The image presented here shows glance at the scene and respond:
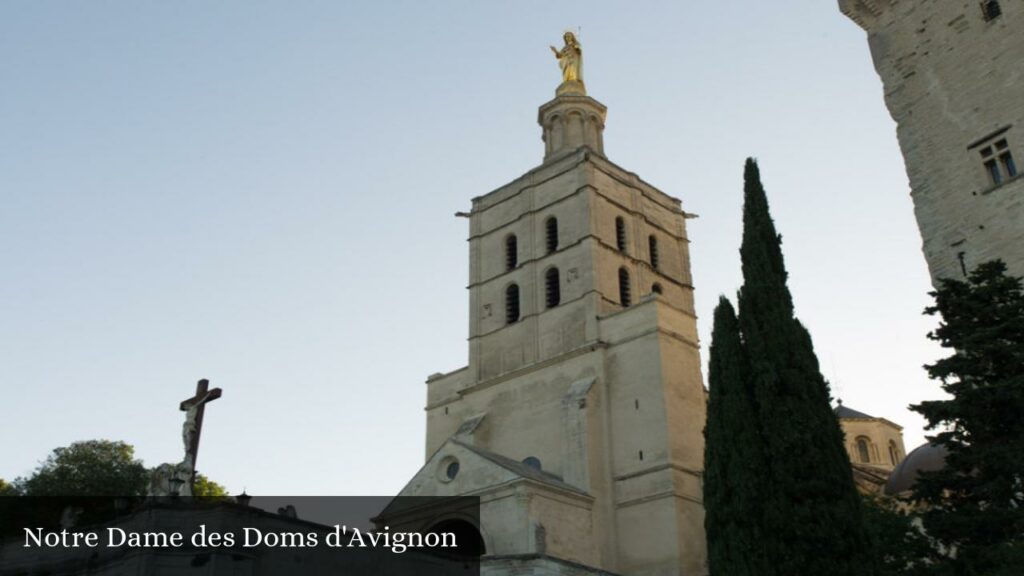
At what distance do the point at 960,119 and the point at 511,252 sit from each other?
18.4 meters

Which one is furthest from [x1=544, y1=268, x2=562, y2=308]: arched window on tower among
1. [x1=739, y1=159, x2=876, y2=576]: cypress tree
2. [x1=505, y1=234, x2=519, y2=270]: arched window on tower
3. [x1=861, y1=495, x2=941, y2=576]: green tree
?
[x1=861, y1=495, x2=941, y2=576]: green tree

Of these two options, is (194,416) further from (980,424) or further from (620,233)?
(620,233)

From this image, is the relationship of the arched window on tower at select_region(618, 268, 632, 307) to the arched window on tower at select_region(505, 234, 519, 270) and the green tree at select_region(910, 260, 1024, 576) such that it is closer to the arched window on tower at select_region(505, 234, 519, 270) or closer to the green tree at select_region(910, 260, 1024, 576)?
the arched window on tower at select_region(505, 234, 519, 270)

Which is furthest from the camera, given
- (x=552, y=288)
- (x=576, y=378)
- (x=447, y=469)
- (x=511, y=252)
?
(x=511, y=252)

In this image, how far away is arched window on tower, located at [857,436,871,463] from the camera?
41.7 metres

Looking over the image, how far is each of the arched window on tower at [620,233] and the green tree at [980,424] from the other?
18.6 meters

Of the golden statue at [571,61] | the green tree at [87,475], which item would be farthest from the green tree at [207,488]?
the golden statue at [571,61]

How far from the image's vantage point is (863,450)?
41.9 metres

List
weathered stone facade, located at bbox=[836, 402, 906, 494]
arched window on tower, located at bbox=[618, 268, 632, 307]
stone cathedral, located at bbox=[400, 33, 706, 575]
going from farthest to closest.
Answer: weathered stone facade, located at bbox=[836, 402, 906, 494], arched window on tower, located at bbox=[618, 268, 632, 307], stone cathedral, located at bbox=[400, 33, 706, 575]

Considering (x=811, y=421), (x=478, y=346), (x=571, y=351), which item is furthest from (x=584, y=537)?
(x=811, y=421)

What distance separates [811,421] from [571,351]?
15.1 meters

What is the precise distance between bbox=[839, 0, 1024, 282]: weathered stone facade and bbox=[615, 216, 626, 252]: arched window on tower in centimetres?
1344

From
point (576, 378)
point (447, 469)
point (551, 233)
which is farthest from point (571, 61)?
point (447, 469)

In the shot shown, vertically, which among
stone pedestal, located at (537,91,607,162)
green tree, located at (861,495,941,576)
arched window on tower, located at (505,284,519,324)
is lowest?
green tree, located at (861,495,941,576)
